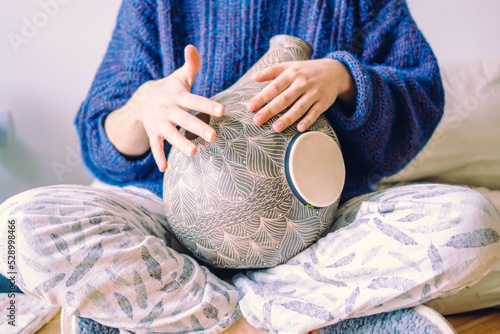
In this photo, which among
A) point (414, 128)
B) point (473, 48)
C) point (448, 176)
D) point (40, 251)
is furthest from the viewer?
point (473, 48)

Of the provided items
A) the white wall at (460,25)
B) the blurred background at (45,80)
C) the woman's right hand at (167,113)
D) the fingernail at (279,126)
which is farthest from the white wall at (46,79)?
the white wall at (460,25)

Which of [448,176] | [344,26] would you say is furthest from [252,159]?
[448,176]

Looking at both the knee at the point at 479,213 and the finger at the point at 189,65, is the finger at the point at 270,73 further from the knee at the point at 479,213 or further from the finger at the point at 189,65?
the knee at the point at 479,213

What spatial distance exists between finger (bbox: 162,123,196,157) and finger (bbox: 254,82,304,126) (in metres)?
0.09

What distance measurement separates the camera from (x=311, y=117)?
0.54m

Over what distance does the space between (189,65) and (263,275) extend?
1.05ft

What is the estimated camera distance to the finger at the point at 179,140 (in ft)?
1.62

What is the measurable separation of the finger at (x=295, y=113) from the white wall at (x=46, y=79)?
0.76 meters

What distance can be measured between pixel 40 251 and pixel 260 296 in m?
0.29

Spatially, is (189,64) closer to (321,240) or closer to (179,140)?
(179,140)

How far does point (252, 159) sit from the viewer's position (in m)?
0.50

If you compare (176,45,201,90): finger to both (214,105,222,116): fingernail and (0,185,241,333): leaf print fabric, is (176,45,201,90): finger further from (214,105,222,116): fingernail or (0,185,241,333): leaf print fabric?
(0,185,241,333): leaf print fabric

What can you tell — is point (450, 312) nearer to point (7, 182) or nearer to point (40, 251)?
point (40, 251)

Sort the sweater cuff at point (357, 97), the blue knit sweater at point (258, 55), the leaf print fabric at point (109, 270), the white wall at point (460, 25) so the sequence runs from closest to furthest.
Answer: the leaf print fabric at point (109, 270) < the sweater cuff at point (357, 97) < the blue knit sweater at point (258, 55) < the white wall at point (460, 25)
